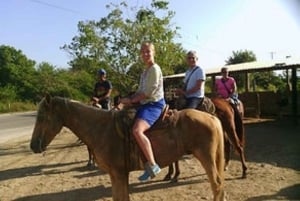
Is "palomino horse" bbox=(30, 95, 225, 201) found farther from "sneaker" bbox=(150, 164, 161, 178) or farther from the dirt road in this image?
the dirt road

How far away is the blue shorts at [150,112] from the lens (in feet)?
17.8

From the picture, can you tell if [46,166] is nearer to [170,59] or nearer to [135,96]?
[135,96]

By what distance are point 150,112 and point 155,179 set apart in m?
2.94

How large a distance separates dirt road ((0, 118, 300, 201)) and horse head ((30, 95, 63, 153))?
68.7 inches

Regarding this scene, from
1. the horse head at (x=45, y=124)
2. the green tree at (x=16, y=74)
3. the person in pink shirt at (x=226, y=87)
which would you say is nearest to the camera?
the horse head at (x=45, y=124)

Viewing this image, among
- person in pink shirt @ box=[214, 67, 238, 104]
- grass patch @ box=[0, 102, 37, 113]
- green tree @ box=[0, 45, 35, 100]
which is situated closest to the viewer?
person in pink shirt @ box=[214, 67, 238, 104]

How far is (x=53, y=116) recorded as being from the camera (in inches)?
222

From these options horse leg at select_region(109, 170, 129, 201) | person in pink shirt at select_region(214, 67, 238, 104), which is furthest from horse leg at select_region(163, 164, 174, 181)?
horse leg at select_region(109, 170, 129, 201)

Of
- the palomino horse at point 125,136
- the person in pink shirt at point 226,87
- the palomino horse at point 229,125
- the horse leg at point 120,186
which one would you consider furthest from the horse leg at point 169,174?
the horse leg at point 120,186

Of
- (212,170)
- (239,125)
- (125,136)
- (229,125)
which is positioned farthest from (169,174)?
(125,136)

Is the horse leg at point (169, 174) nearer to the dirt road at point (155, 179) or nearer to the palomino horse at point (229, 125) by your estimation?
the palomino horse at point (229, 125)

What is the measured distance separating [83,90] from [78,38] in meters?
13.7

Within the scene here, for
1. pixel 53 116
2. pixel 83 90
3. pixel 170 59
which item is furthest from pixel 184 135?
pixel 83 90

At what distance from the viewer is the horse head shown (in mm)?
5602
